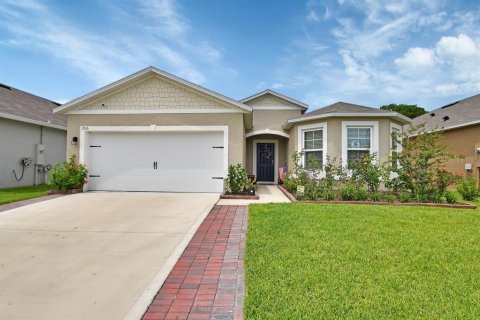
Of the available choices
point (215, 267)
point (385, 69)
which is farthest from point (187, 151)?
point (385, 69)

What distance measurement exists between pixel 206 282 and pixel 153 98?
27.3 feet

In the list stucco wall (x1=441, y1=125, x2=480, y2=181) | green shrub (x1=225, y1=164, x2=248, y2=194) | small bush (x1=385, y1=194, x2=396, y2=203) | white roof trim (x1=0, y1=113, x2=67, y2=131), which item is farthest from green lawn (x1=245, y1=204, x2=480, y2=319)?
white roof trim (x1=0, y1=113, x2=67, y2=131)

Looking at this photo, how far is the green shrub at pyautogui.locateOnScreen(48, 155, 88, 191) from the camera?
9320 millimetres

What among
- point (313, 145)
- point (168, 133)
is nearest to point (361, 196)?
point (313, 145)

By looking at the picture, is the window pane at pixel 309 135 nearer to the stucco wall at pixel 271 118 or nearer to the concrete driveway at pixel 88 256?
the stucco wall at pixel 271 118

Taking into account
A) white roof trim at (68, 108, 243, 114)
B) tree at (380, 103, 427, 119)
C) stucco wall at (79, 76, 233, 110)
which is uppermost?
tree at (380, 103, 427, 119)

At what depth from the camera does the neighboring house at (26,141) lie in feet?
38.0

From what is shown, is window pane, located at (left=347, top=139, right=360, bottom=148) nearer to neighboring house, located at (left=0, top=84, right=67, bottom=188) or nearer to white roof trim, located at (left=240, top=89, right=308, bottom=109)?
white roof trim, located at (left=240, top=89, right=308, bottom=109)

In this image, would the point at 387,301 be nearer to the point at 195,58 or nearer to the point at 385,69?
the point at 195,58

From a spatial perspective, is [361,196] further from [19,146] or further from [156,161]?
[19,146]

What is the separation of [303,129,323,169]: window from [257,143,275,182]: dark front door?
3734 millimetres

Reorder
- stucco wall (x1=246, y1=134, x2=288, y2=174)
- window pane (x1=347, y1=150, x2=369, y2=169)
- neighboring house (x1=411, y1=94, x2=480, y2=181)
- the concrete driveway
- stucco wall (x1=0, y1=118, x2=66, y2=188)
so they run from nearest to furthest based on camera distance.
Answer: the concrete driveway < window pane (x1=347, y1=150, x2=369, y2=169) < stucco wall (x1=0, y1=118, x2=66, y2=188) < neighboring house (x1=411, y1=94, x2=480, y2=181) < stucco wall (x1=246, y1=134, x2=288, y2=174)

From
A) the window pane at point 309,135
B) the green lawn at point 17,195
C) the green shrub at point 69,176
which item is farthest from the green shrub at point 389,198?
the green lawn at point 17,195

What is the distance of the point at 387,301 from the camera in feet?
8.29
